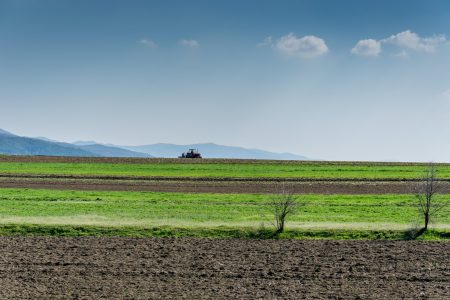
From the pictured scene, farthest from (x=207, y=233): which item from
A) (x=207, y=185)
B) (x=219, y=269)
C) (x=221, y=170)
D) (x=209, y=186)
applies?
(x=221, y=170)

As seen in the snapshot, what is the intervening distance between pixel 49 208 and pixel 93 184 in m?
20.8

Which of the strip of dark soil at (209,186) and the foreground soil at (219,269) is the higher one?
the strip of dark soil at (209,186)

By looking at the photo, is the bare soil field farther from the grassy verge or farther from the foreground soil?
the foreground soil

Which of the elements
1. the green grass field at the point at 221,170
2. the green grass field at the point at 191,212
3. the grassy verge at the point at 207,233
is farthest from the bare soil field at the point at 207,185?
the grassy verge at the point at 207,233

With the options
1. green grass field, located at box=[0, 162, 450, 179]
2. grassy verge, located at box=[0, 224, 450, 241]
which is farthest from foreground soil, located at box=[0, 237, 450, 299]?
green grass field, located at box=[0, 162, 450, 179]

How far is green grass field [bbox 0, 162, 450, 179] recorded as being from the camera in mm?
74375

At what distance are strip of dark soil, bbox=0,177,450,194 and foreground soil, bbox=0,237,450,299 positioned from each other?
87.4 feet

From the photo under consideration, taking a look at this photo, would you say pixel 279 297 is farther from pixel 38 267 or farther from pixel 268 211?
pixel 268 211

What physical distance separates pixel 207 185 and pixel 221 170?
22.7m

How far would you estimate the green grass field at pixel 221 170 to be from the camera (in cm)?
7438

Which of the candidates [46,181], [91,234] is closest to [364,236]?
[91,234]

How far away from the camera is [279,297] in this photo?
18750mm

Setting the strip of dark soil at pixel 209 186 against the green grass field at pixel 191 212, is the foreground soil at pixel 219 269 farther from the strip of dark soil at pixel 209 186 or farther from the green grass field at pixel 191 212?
the strip of dark soil at pixel 209 186

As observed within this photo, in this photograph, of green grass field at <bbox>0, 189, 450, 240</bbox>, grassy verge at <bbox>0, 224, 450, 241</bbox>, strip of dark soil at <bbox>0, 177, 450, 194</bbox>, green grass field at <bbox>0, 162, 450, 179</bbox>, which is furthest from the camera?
green grass field at <bbox>0, 162, 450, 179</bbox>
